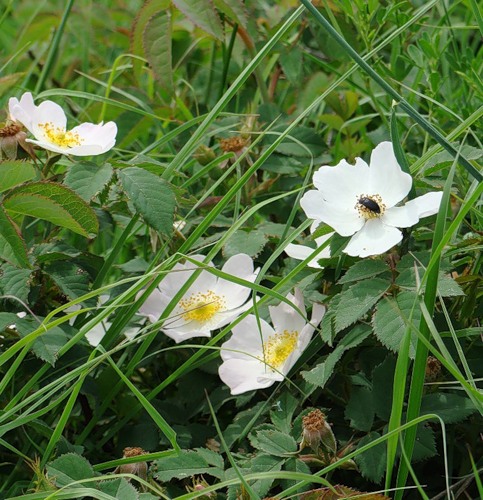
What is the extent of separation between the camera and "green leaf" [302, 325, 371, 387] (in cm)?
123

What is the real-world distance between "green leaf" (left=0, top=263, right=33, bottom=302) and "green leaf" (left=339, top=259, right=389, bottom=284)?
0.46 m

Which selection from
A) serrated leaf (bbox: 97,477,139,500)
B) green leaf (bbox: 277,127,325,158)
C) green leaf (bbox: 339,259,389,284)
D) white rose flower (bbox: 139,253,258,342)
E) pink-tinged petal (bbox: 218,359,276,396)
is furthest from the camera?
green leaf (bbox: 277,127,325,158)

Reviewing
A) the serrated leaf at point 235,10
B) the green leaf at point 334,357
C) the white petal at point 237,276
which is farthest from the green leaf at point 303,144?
the green leaf at point 334,357

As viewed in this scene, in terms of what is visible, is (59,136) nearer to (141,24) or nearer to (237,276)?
(237,276)

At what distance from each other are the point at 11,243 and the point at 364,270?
0.49m

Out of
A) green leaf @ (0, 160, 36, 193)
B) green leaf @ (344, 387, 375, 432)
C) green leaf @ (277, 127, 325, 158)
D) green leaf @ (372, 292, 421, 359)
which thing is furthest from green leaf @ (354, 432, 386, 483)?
green leaf @ (277, 127, 325, 158)

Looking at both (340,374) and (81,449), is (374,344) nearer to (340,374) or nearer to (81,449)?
(340,374)

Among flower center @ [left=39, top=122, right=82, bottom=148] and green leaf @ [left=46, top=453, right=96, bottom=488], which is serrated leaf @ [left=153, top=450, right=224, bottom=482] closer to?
green leaf @ [left=46, top=453, right=96, bottom=488]

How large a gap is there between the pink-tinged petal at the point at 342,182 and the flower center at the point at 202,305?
282mm

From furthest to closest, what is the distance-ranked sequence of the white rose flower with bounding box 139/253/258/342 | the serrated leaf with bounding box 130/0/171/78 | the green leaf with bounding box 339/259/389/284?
the serrated leaf with bounding box 130/0/171/78 → the white rose flower with bounding box 139/253/258/342 → the green leaf with bounding box 339/259/389/284

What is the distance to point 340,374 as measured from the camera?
1368mm

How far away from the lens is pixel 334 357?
4.07 feet

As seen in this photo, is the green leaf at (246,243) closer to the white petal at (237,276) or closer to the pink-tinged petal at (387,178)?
the white petal at (237,276)

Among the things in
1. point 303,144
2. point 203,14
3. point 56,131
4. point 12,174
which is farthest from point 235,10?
point 12,174
